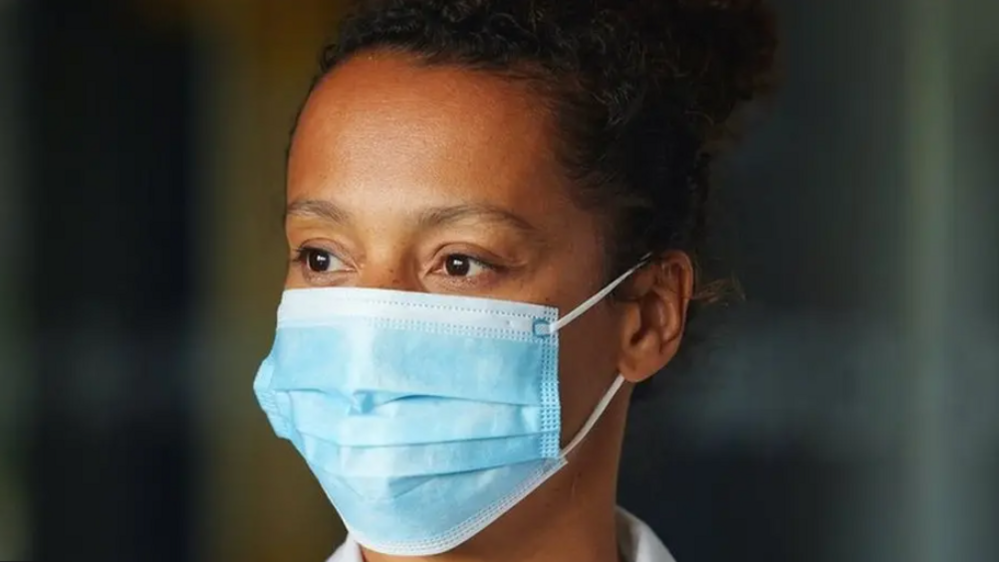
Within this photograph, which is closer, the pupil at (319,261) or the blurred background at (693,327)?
the pupil at (319,261)

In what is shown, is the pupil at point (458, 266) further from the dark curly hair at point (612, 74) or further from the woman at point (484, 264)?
the dark curly hair at point (612, 74)

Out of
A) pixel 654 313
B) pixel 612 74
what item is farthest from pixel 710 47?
pixel 654 313

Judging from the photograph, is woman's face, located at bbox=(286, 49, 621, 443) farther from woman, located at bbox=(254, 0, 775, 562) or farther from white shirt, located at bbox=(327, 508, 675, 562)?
white shirt, located at bbox=(327, 508, 675, 562)

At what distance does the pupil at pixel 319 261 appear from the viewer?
119 centimetres

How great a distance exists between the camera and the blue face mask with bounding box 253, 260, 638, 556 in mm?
1093

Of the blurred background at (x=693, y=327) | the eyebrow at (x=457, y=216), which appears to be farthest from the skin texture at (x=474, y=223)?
the blurred background at (x=693, y=327)

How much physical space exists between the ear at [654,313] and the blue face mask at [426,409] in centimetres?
10

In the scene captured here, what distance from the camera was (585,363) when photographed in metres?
1.17

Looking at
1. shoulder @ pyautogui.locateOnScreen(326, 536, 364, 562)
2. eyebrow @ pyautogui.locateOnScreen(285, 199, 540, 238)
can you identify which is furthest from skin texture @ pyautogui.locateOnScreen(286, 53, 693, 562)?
shoulder @ pyautogui.locateOnScreen(326, 536, 364, 562)

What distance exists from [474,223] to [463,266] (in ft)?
0.13

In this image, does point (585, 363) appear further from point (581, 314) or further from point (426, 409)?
point (426, 409)

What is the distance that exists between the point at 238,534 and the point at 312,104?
0.94 metres

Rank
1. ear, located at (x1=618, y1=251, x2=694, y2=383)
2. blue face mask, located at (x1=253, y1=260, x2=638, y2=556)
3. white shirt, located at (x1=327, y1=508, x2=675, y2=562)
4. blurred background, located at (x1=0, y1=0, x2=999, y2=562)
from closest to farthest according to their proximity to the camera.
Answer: blue face mask, located at (x1=253, y1=260, x2=638, y2=556), ear, located at (x1=618, y1=251, x2=694, y2=383), white shirt, located at (x1=327, y1=508, x2=675, y2=562), blurred background, located at (x1=0, y1=0, x2=999, y2=562)

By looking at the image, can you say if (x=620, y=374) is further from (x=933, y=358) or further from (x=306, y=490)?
(x=306, y=490)
